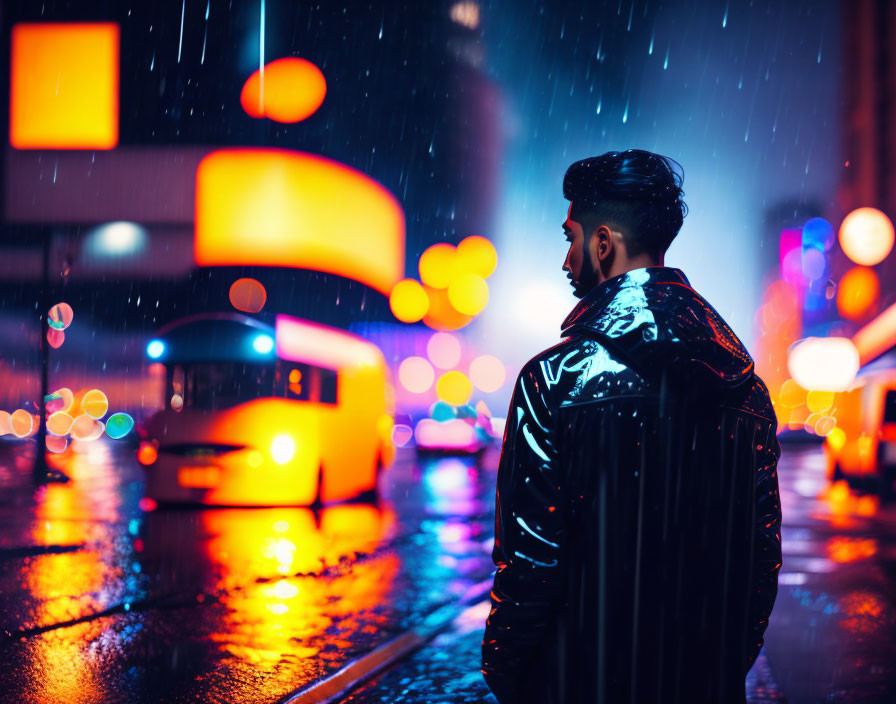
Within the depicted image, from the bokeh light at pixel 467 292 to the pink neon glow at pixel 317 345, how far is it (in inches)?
191

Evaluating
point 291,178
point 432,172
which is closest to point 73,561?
point 291,178

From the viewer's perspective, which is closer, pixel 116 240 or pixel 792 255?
pixel 116 240

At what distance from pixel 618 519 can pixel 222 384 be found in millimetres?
10659

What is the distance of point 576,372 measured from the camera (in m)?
1.73

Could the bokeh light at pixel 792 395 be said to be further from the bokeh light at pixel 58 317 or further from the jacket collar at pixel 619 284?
the jacket collar at pixel 619 284

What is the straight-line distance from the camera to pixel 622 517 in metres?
1.70

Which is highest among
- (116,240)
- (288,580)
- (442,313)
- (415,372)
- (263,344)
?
(116,240)

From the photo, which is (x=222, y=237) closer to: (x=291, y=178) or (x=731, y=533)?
(x=291, y=178)

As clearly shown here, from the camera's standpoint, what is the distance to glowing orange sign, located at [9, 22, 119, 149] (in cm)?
2314

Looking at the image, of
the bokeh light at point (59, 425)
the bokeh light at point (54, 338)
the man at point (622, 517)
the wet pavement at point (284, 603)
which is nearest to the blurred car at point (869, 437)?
the wet pavement at point (284, 603)

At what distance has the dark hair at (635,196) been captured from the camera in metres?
1.85

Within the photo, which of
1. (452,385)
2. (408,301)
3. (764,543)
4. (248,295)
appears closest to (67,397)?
(452,385)

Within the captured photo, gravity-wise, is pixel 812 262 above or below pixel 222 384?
above

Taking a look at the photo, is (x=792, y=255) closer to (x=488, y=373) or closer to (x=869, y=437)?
(x=488, y=373)
